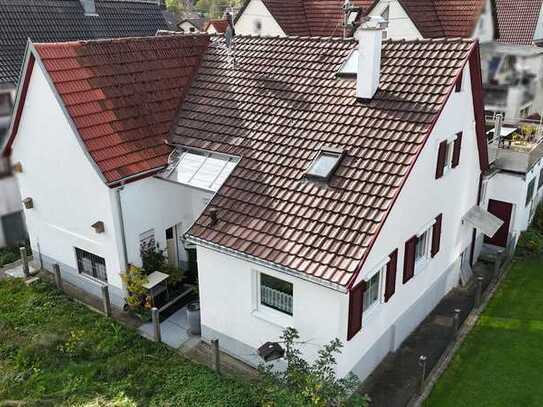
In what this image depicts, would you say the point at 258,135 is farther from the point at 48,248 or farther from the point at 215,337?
the point at 48,248

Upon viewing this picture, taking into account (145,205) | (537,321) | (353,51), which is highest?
(353,51)

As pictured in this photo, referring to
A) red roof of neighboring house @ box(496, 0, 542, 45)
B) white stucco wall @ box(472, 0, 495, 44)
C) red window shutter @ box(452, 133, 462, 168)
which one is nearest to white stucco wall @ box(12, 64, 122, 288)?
red window shutter @ box(452, 133, 462, 168)

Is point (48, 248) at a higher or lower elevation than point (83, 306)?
higher

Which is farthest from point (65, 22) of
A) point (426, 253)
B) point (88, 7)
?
point (426, 253)

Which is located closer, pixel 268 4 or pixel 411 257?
pixel 411 257

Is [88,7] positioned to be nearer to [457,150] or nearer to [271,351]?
[457,150]

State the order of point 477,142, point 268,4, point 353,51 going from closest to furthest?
point 353,51, point 477,142, point 268,4

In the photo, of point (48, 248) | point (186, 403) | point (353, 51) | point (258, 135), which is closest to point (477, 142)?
point (353, 51)

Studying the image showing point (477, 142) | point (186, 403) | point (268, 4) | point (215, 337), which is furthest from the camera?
point (268, 4)
